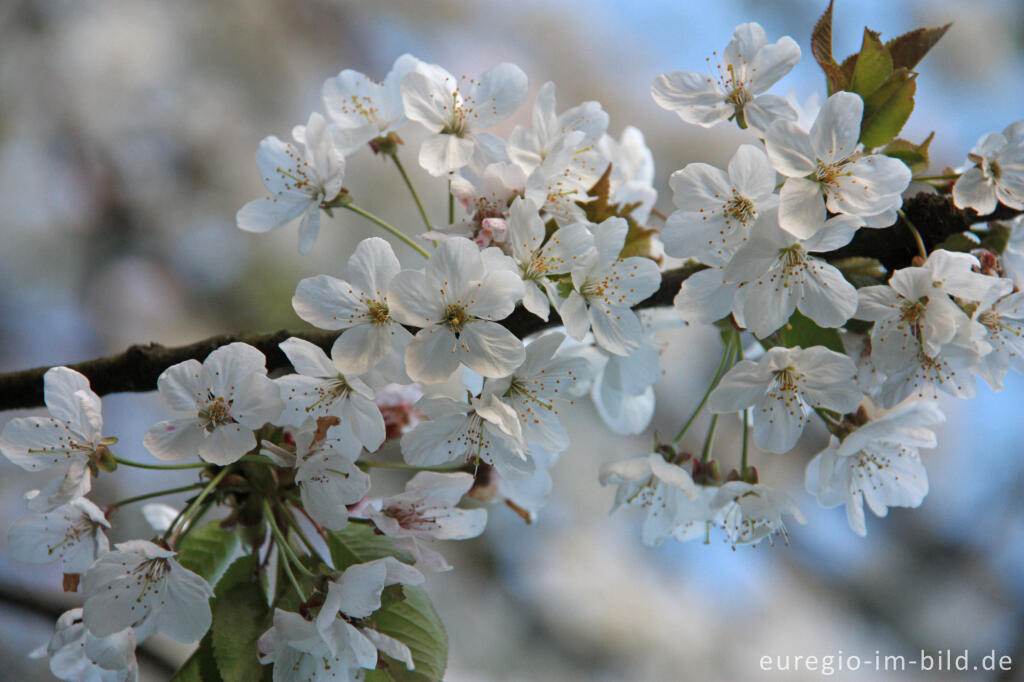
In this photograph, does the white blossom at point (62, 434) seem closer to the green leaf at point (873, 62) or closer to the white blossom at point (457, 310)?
the white blossom at point (457, 310)

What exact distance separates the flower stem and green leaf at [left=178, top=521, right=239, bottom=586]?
0.74m

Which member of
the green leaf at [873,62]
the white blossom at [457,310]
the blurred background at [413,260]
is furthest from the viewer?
the blurred background at [413,260]

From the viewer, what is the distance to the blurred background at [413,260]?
220 centimetres

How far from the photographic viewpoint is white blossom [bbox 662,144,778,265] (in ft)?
2.03

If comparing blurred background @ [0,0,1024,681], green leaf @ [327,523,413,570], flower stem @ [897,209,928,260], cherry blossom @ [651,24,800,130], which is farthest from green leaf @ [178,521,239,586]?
blurred background @ [0,0,1024,681]

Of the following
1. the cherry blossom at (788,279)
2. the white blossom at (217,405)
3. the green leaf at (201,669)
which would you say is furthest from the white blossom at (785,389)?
the green leaf at (201,669)

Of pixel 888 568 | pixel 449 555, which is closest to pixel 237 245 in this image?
pixel 449 555

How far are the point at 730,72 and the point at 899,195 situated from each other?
0.20 m

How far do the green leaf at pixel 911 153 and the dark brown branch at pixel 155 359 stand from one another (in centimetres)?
21

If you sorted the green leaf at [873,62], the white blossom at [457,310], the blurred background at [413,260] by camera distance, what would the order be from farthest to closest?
the blurred background at [413,260]
the green leaf at [873,62]
the white blossom at [457,310]

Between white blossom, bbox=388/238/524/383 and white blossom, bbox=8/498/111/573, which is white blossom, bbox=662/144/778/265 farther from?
white blossom, bbox=8/498/111/573

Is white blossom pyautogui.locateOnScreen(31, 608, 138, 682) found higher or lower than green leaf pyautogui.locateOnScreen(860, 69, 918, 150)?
lower

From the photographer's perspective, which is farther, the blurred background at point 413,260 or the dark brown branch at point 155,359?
the blurred background at point 413,260

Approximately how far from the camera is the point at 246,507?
0.73m
